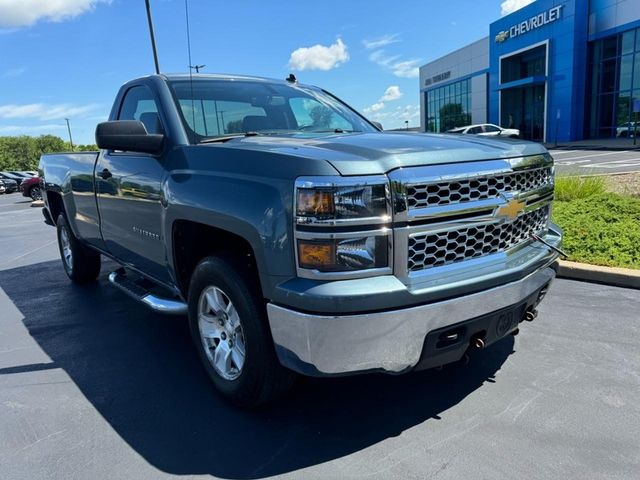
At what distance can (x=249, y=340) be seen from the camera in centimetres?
263

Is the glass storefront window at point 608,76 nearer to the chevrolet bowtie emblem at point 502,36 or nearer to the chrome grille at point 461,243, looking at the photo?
the chevrolet bowtie emblem at point 502,36

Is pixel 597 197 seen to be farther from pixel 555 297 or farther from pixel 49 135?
pixel 49 135

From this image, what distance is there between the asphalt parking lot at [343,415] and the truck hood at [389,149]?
1.38m

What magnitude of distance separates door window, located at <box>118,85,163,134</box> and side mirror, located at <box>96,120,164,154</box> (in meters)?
0.24

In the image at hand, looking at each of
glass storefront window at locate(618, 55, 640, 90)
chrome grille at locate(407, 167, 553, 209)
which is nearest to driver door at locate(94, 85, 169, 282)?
chrome grille at locate(407, 167, 553, 209)

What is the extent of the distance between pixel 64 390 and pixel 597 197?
24.3 ft

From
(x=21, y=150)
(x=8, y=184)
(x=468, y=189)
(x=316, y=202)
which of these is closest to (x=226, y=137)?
(x=316, y=202)

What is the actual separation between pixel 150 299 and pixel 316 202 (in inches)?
72.2

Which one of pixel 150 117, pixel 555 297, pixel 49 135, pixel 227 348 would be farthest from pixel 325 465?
pixel 49 135

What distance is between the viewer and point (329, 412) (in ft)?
9.64

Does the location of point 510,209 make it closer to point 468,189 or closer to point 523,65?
point 468,189

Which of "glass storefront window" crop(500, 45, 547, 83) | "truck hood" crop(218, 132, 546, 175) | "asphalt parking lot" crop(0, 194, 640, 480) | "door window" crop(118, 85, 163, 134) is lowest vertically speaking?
"asphalt parking lot" crop(0, 194, 640, 480)

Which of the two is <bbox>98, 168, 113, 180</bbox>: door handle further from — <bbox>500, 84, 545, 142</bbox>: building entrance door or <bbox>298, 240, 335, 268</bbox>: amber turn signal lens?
<bbox>500, 84, 545, 142</bbox>: building entrance door

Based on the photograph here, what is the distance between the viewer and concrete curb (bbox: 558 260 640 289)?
480 centimetres
